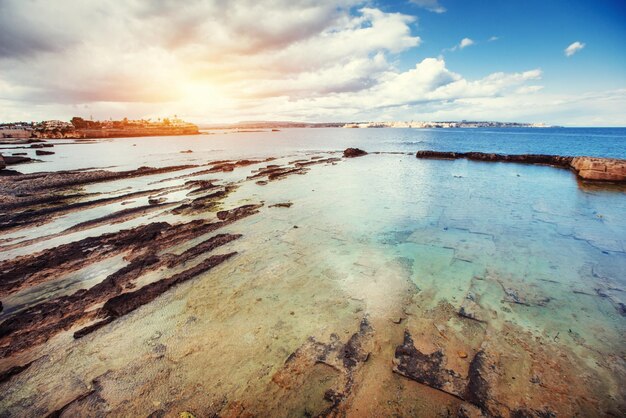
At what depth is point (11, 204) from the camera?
52.2 feet

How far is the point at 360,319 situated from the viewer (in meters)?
6.18

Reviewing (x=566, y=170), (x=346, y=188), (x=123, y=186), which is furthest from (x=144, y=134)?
(x=566, y=170)

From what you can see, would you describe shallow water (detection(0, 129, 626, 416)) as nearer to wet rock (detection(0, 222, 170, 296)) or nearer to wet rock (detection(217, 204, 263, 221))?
wet rock (detection(0, 222, 170, 296))

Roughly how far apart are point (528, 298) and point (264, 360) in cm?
676

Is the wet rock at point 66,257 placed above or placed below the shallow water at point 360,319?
above

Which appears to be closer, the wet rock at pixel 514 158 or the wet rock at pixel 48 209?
the wet rock at pixel 48 209

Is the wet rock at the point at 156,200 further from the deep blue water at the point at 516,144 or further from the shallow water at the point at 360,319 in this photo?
the deep blue water at the point at 516,144

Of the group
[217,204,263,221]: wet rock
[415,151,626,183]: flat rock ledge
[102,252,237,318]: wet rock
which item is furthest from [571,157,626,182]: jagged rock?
[102,252,237,318]: wet rock

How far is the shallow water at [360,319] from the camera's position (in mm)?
4398

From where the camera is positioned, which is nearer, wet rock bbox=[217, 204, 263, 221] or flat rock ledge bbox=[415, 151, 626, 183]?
wet rock bbox=[217, 204, 263, 221]

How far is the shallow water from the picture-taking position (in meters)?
4.40

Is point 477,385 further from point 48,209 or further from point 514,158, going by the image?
point 514,158

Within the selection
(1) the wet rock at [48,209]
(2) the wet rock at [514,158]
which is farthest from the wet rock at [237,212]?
(2) the wet rock at [514,158]

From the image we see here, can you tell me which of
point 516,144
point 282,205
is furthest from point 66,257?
point 516,144
